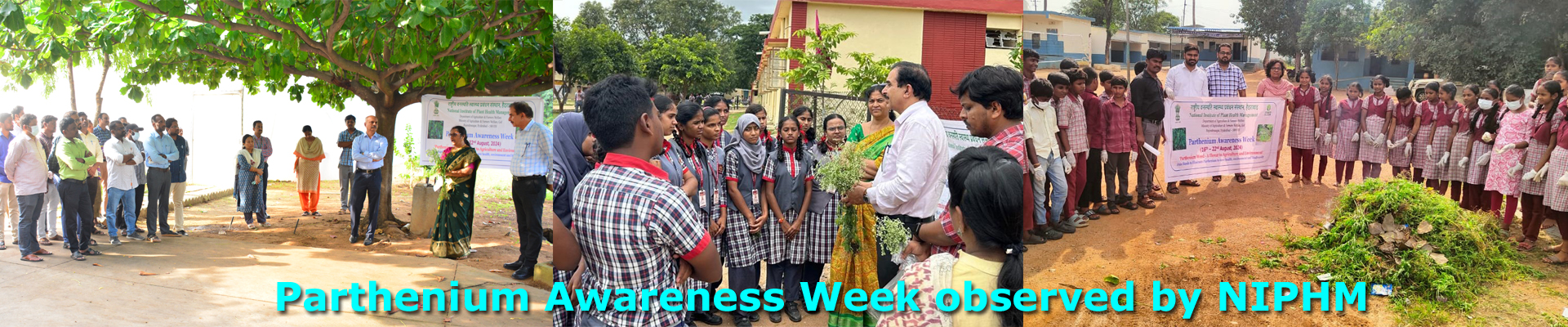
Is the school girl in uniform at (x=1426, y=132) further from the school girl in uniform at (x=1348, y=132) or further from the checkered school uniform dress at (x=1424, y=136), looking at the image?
the school girl in uniform at (x=1348, y=132)

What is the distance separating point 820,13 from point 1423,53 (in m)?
2.92

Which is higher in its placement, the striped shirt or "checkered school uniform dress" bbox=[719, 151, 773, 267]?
the striped shirt

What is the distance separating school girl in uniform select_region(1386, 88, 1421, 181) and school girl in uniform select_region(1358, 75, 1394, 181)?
1.1 inches

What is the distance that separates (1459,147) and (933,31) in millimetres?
3152

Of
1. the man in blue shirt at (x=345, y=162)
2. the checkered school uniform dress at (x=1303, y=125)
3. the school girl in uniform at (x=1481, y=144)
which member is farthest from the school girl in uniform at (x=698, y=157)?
the man in blue shirt at (x=345, y=162)

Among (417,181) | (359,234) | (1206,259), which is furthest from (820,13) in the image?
(359,234)

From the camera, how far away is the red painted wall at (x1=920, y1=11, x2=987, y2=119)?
268 centimetres

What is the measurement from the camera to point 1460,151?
13.8 feet

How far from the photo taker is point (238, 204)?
8.41 meters

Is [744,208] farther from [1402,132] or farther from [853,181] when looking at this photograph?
[1402,132]

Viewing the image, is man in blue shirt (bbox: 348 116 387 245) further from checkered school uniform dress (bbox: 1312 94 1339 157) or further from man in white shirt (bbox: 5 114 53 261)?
checkered school uniform dress (bbox: 1312 94 1339 157)

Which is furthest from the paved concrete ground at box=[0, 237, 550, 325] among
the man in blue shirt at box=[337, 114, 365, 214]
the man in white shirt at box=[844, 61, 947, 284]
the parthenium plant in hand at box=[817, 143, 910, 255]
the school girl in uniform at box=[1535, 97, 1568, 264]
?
the school girl in uniform at box=[1535, 97, 1568, 264]

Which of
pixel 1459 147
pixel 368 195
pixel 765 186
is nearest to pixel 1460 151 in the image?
pixel 1459 147

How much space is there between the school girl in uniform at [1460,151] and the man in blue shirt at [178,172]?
9.30m
